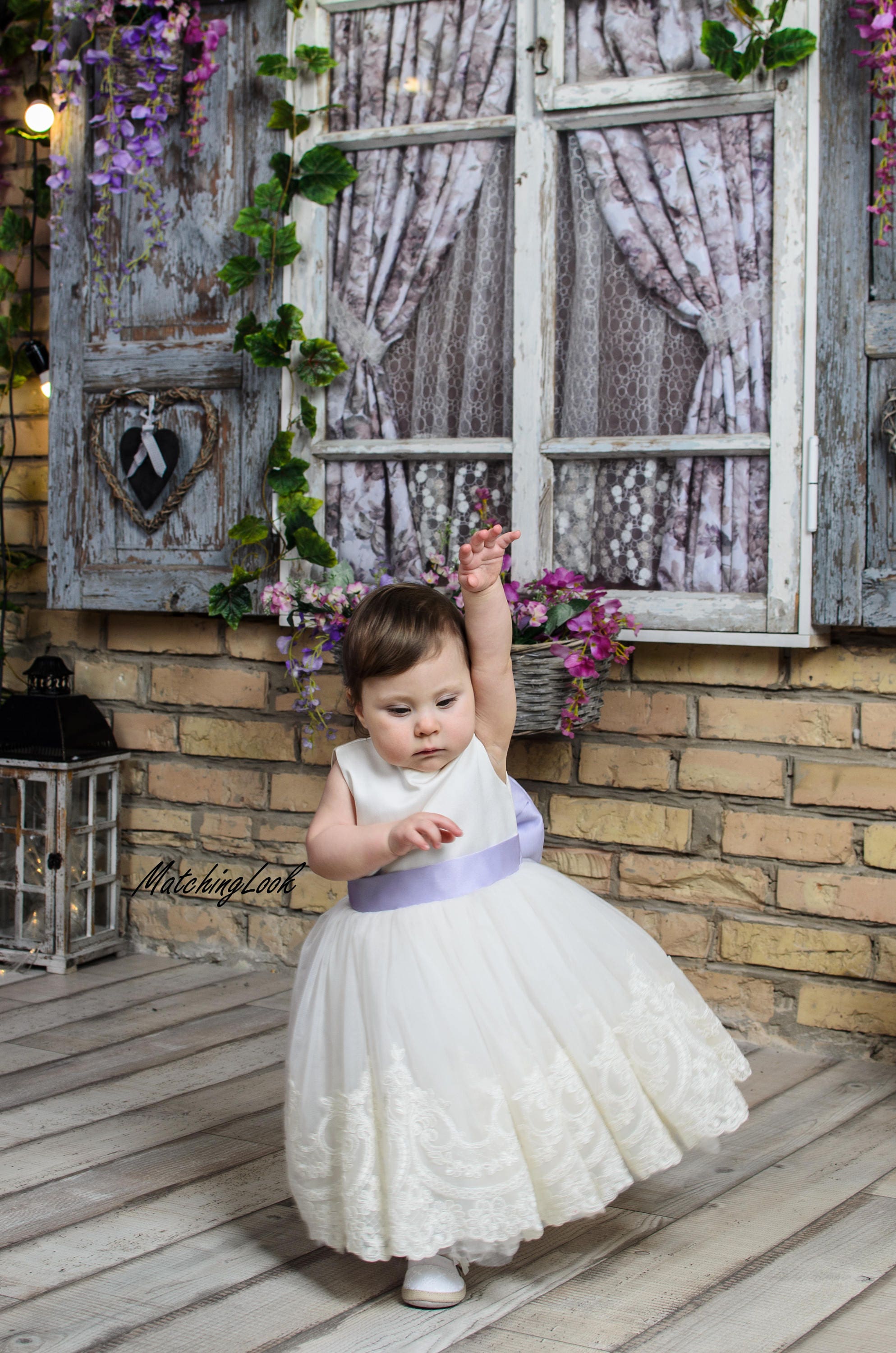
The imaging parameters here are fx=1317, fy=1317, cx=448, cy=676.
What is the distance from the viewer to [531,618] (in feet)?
8.83

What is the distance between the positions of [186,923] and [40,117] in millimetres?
2169

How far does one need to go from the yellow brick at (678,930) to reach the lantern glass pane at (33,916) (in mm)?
1493

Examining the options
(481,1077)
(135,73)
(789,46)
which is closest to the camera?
(481,1077)

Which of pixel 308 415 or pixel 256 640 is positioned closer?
pixel 308 415

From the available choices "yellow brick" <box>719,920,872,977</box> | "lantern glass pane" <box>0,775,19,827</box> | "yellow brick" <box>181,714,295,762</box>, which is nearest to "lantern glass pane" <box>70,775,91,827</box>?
"lantern glass pane" <box>0,775,19,827</box>

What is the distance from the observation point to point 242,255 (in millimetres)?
3141

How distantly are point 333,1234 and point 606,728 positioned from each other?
4.85 ft

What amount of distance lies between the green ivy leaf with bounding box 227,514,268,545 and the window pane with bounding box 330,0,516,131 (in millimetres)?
963

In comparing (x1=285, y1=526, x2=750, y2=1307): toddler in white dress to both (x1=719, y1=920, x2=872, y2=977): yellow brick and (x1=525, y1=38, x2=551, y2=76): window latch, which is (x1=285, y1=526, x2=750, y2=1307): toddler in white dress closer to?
(x1=719, y1=920, x2=872, y2=977): yellow brick

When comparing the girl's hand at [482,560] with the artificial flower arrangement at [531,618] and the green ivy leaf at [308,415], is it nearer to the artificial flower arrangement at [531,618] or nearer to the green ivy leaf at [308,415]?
the artificial flower arrangement at [531,618]

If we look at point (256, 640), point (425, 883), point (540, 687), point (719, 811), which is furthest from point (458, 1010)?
point (256, 640)

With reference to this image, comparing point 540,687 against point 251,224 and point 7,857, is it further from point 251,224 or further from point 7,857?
point 7,857

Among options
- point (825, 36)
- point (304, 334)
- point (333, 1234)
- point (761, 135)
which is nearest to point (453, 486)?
point (304, 334)

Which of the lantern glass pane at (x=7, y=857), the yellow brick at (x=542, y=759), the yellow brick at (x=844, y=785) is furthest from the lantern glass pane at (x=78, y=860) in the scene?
the yellow brick at (x=844, y=785)
